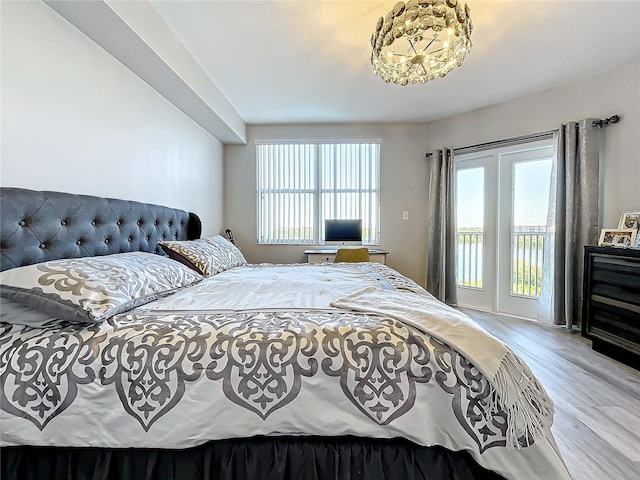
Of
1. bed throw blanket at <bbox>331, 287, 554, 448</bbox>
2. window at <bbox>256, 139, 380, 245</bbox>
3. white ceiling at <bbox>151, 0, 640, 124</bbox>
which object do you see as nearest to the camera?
bed throw blanket at <bbox>331, 287, 554, 448</bbox>

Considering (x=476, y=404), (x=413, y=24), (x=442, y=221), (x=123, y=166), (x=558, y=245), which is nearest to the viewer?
(x=476, y=404)

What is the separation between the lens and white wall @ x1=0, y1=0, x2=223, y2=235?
3.97 feet

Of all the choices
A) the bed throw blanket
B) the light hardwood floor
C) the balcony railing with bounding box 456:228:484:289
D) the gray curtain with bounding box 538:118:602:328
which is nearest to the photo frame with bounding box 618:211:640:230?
the gray curtain with bounding box 538:118:602:328

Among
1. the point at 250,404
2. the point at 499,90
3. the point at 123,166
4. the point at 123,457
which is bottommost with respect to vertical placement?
the point at 123,457

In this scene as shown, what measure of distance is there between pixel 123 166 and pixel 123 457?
1.69 m

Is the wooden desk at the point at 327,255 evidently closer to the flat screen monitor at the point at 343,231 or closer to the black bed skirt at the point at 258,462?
the flat screen monitor at the point at 343,231

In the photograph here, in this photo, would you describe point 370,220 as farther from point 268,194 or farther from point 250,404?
point 250,404

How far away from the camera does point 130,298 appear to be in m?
1.06

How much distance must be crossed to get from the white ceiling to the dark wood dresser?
5.49ft

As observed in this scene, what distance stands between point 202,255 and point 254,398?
4.51ft

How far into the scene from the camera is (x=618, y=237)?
2.32 m

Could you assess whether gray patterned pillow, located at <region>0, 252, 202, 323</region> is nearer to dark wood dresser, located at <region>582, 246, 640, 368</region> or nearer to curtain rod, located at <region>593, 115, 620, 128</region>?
dark wood dresser, located at <region>582, 246, 640, 368</region>

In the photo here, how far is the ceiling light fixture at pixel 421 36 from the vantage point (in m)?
1.48

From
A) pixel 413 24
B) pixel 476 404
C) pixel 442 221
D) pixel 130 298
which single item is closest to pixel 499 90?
pixel 442 221
